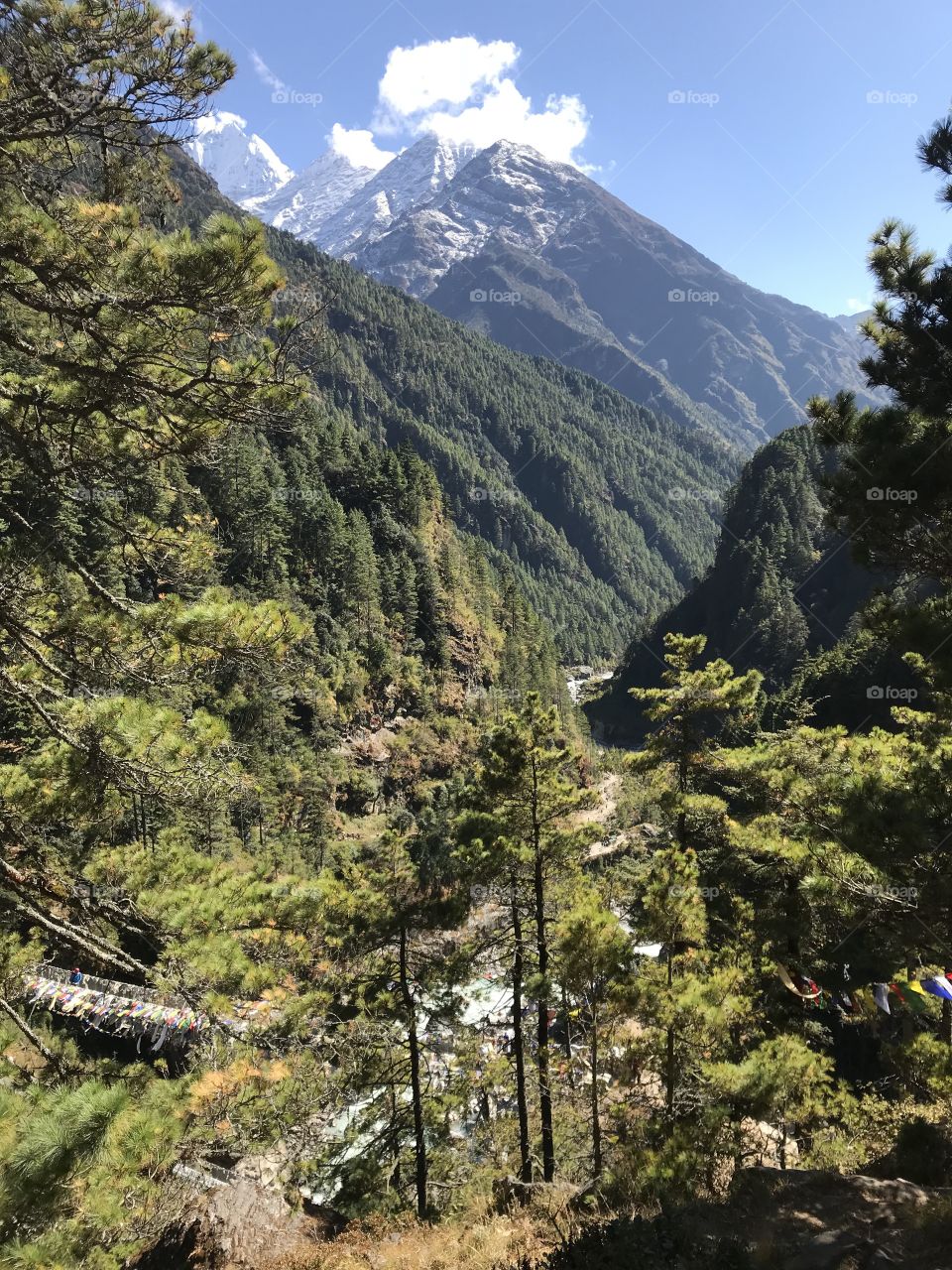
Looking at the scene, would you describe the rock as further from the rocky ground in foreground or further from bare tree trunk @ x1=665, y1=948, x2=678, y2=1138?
bare tree trunk @ x1=665, y1=948, x2=678, y2=1138

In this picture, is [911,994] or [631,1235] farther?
[911,994]

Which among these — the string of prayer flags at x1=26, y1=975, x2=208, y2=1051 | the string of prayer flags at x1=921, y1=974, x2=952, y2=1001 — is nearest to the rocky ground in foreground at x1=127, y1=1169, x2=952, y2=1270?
the string of prayer flags at x1=921, y1=974, x2=952, y2=1001

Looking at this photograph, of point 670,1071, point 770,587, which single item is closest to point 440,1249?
point 670,1071

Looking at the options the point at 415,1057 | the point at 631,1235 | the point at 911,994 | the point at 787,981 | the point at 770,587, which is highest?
the point at 770,587

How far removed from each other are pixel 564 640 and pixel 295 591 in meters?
104

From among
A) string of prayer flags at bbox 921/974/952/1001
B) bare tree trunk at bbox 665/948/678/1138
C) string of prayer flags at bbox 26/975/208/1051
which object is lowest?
string of prayer flags at bbox 26/975/208/1051

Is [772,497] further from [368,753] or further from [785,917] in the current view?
[785,917]

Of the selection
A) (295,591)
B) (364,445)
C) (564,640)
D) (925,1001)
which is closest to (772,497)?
(564,640)

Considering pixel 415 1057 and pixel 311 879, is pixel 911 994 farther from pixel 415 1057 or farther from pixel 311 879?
Result: pixel 311 879

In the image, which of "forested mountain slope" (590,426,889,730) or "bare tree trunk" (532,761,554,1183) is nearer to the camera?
"bare tree trunk" (532,761,554,1183)

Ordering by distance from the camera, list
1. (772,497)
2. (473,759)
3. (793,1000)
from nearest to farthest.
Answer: (793,1000), (473,759), (772,497)

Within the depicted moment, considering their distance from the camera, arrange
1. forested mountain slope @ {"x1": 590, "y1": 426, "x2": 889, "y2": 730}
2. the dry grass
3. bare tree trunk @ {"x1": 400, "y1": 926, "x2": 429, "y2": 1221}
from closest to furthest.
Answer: the dry grass → bare tree trunk @ {"x1": 400, "y1": 926, "x2": 429, "y2": 1221} → forested mountain slope @ {"x1": 590, "y1": 426, "x2": 889, "y2": 730}

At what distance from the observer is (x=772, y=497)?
375 feet

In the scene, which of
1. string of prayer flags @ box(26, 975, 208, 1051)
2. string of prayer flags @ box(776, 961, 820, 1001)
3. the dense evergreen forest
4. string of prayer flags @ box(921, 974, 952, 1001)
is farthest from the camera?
string of prayer flags @ box(26, 975, 208, 1051)
